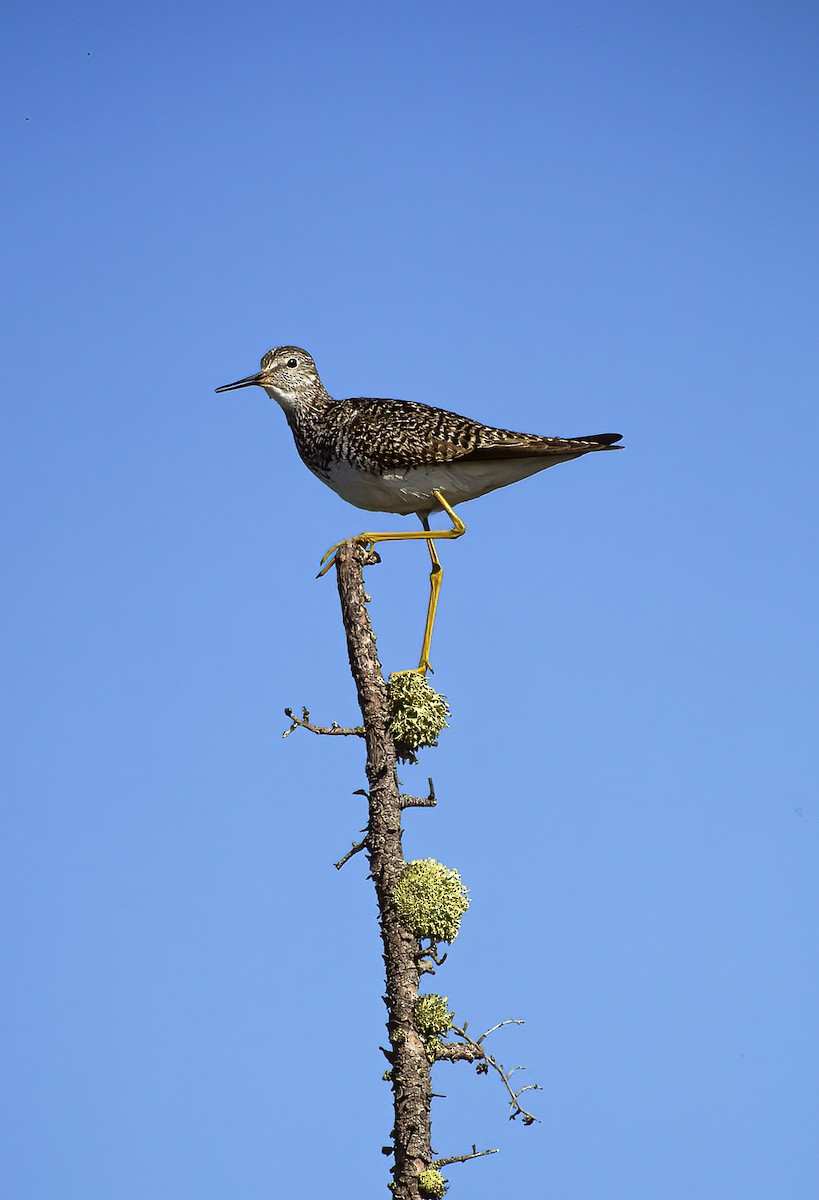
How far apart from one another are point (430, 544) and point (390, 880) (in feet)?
7.32

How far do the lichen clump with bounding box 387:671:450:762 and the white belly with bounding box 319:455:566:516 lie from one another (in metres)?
1.27

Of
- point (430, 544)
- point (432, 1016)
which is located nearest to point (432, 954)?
point (432, 1016)

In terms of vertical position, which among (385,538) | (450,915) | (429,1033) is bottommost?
(429,1033)

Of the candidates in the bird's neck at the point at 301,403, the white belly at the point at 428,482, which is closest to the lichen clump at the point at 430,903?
the white belly at the point at 428,482

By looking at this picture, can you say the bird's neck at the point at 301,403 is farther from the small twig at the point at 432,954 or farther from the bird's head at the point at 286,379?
A: the small twig at the point at 432,954

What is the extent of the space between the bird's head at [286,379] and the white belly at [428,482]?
853mm

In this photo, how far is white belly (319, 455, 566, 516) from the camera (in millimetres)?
8180

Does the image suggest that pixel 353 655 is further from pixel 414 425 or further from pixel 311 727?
pixel 414 425

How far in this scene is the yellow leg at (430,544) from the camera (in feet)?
26.0

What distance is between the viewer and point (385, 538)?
8008 millimetres

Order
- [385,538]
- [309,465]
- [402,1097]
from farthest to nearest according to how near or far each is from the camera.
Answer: [309,465], [385,538], [402,1097]

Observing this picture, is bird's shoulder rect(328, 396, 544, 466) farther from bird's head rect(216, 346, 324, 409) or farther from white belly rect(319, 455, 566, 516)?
bird's head rect(216, 346, 324, 409)

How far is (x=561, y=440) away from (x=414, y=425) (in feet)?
3.08

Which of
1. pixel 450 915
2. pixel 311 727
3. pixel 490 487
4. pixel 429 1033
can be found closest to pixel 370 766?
pixel 311 727
